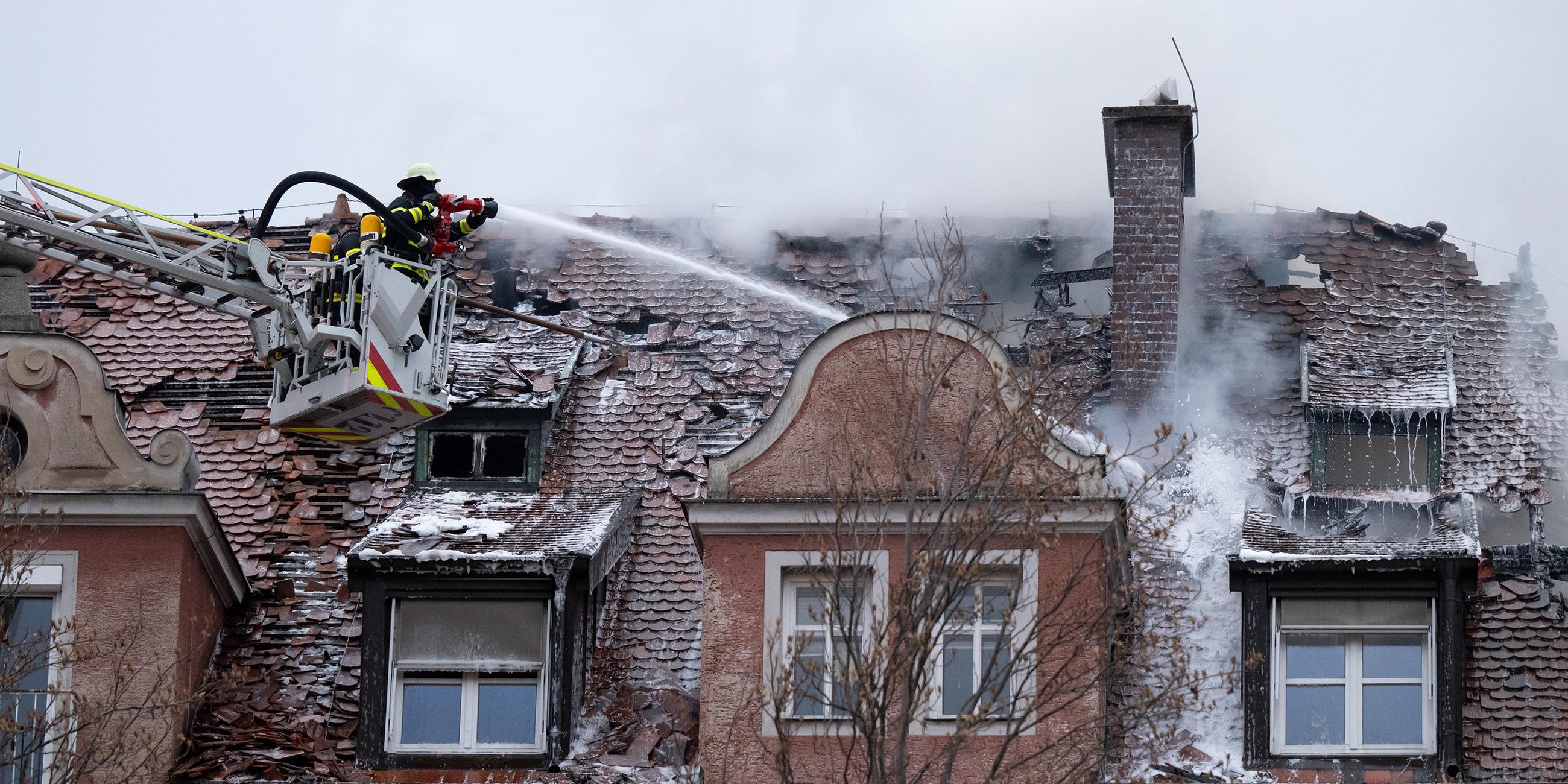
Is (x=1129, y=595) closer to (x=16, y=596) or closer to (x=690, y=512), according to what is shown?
(x=690, y=512)

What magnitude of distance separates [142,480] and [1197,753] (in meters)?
8.56

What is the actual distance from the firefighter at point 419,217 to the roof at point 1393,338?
7044mm

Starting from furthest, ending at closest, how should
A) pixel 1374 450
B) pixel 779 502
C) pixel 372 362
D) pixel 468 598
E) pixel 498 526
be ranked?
1. pixel 1374 450
2. pixel 372 362
3. pixel 498 526
4. pixel 468 598
5. pixel 779 502

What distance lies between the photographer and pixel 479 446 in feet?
70.0

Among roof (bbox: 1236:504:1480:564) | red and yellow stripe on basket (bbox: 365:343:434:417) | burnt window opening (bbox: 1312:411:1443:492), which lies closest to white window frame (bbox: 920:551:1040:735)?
roof (bbox: 1236:504:1480:564)

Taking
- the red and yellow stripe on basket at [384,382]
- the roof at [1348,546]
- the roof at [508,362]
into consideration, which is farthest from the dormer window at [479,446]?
the roof at [1348,546]

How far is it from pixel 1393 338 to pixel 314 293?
9.79 meters

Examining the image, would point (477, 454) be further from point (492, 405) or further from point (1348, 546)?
point (1348, 546)

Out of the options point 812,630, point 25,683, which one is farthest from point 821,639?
point 25,683

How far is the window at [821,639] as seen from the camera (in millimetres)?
16047

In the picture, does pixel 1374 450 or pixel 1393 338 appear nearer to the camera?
pixel 1374 450

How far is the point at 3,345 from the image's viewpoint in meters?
19.8

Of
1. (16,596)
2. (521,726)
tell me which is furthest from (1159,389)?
(16,596)

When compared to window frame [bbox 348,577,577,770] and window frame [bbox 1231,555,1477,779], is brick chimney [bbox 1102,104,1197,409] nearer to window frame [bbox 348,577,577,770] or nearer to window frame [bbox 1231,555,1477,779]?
window frame [bbox 1231,555,1477,779]
